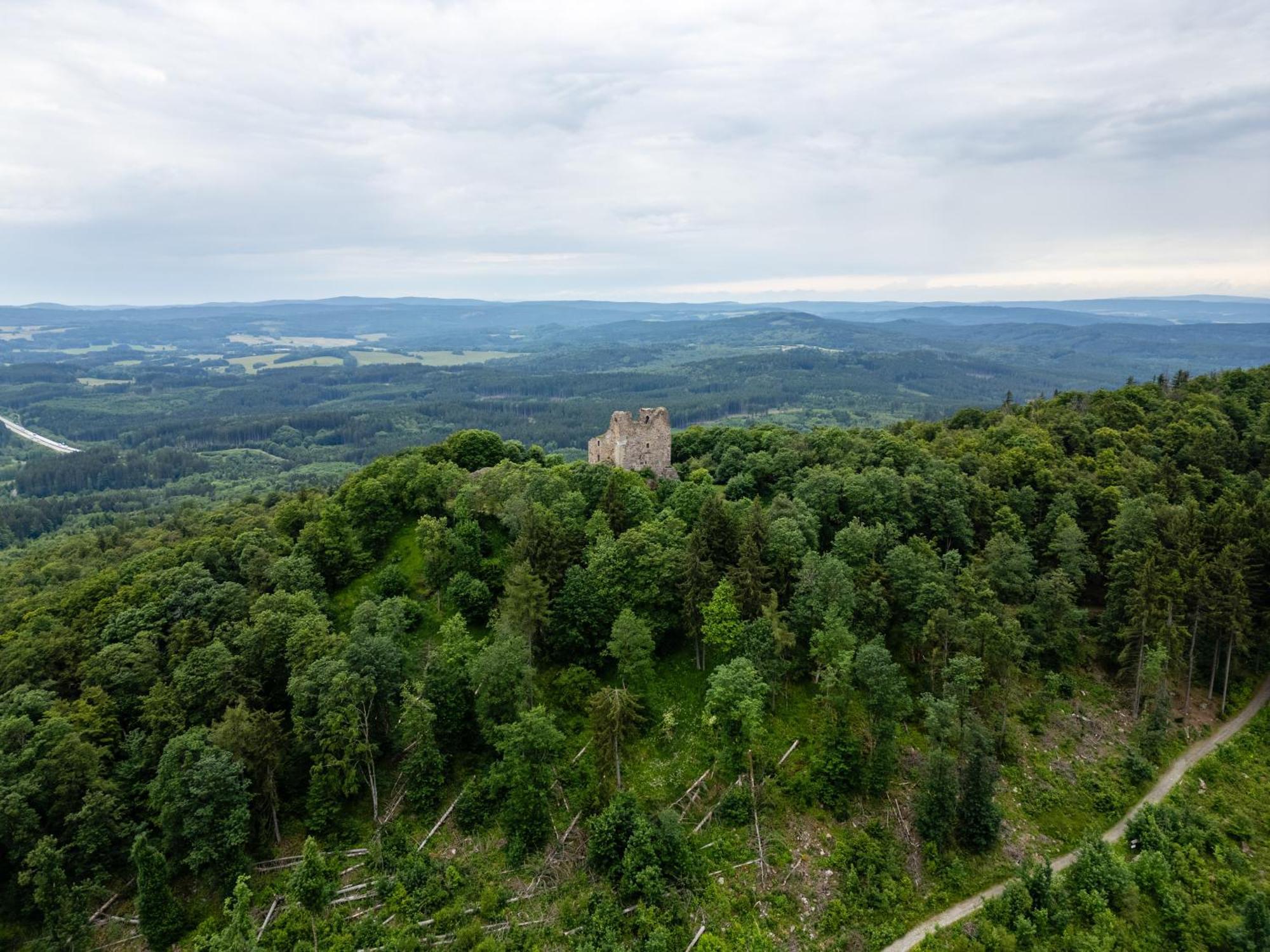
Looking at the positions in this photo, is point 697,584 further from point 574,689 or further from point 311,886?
point 311,886

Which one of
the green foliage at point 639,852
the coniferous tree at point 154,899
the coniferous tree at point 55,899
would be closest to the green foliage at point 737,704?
the green foliage at point 639,852

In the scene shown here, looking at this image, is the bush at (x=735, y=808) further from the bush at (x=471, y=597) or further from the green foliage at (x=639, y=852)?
the bush at (x=471, y=597)

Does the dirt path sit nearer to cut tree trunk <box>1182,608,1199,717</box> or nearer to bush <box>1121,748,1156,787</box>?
bush <box>1121,748,1156,787</box>

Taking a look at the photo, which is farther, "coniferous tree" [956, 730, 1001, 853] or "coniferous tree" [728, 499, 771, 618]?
"coniferous tree" [728, 499, 771, 618]

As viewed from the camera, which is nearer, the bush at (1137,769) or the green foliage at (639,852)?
the green foliage at (639,852)

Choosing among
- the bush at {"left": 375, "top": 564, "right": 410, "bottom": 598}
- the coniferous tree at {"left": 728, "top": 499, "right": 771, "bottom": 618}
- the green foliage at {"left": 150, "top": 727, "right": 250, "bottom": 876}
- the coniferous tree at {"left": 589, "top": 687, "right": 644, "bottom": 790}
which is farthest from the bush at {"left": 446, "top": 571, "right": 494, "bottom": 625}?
the coniferous tree at {"left": 728, "top": 499, "right": 771, "bottom": 618}

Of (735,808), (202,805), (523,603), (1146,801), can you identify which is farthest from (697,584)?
(202,805)

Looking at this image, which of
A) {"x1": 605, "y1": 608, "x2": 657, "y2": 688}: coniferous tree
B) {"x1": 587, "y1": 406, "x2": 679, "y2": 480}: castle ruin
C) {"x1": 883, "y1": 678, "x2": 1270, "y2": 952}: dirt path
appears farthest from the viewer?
{"x1": 587, "y1": 406, "x2": 679, "y2": 480}: castle ruin
